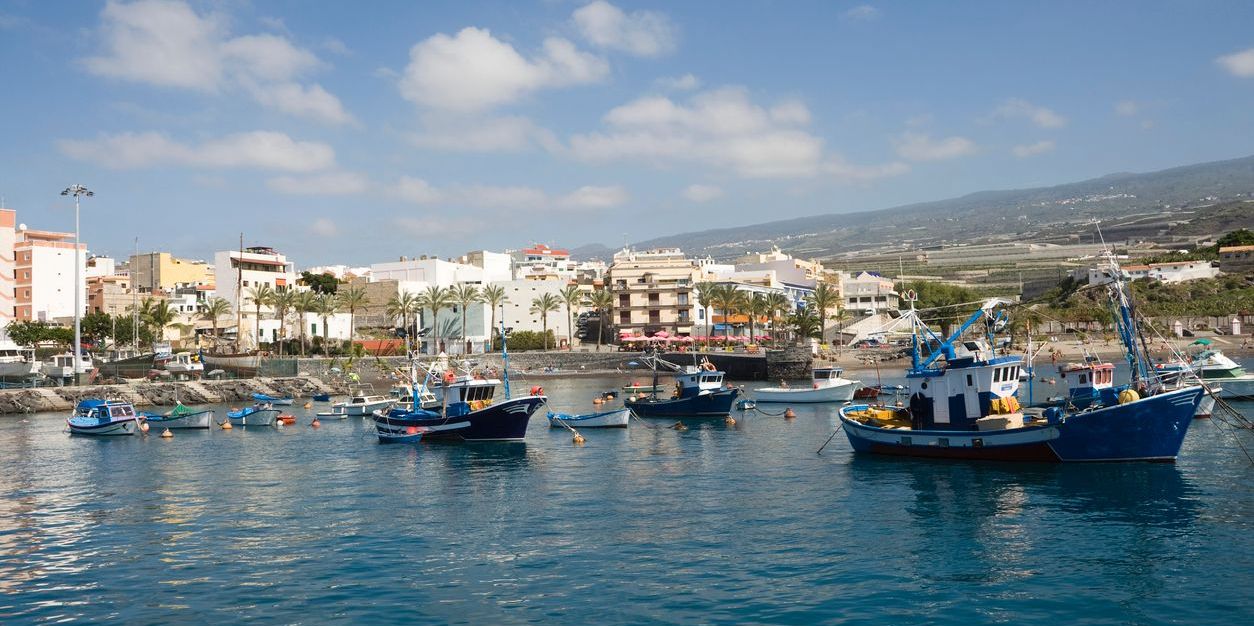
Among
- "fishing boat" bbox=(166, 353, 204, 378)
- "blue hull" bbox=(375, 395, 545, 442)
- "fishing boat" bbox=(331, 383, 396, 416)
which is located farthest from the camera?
"fishing boat" bbox=(166, 353, 204, 378)

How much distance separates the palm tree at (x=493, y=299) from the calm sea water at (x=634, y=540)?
8031cm

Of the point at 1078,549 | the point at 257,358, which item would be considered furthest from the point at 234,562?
the point at 257,358

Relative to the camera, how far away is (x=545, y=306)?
132 meters

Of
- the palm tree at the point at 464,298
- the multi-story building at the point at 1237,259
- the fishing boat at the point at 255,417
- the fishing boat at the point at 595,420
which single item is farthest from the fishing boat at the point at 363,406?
the multi-story building at the point at 1237,259

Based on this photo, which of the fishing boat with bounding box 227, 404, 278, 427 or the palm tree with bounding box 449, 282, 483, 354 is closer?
the fishing boat with bounding box 227, 404, 278, 427

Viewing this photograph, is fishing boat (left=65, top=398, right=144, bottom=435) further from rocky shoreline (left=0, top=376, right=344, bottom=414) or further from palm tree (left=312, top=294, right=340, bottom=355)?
palm tree (left=312, top=294, right=340, bottom=355)

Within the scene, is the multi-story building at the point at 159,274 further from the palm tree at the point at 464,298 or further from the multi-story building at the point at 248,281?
the palm tree at the point at 464,298

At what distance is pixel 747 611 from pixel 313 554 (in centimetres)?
1336

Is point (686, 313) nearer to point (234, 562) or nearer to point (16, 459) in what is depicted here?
point (16, 459)

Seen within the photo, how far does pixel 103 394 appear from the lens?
282 ft

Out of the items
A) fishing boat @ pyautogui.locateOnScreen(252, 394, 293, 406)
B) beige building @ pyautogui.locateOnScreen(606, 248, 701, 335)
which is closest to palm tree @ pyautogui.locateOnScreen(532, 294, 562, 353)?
beige building @ pyautogui.locateOnScreen(606, 248, 701, 335)

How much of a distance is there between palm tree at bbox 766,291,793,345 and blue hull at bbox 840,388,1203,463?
289 ft

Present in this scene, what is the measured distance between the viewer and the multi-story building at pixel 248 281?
13238cm

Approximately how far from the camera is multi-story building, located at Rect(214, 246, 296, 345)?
13238 cm
